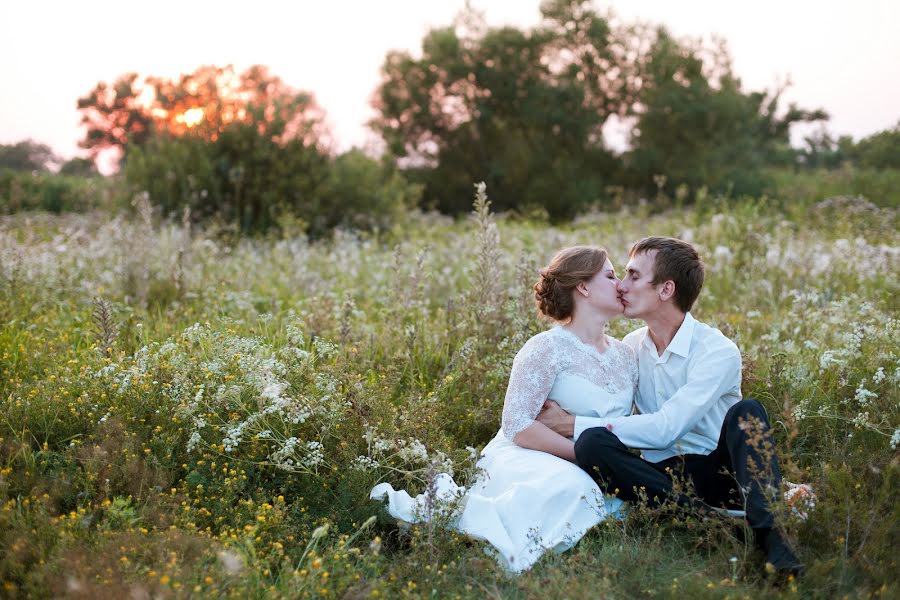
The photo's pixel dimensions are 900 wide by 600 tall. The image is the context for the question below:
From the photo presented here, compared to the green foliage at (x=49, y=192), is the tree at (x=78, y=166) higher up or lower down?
higher up

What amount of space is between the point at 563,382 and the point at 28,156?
22467 mm

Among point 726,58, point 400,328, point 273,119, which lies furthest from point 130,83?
point 400,328

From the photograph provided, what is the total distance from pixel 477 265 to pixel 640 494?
7.61 feet

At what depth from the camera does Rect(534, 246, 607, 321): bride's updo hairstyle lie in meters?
4.12

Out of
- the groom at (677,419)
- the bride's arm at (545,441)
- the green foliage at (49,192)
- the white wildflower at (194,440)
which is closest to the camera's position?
the groom at (677,419)

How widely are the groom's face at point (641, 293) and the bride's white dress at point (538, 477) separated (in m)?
0.28

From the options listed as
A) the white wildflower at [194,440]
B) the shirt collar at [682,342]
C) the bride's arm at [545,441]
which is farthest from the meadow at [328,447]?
the shirt collar at [682,342]

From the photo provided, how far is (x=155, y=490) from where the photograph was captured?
3582mm

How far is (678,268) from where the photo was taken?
13.4 feet

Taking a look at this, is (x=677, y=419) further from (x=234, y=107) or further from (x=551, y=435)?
(x=234, y=107)

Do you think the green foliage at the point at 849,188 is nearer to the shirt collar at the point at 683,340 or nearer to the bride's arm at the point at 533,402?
the shirt collar at the point at 683,340

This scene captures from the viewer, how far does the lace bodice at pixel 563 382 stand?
4.01m

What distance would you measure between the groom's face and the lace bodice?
0.28m

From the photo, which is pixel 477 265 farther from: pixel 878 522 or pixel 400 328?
pixel 878 522
